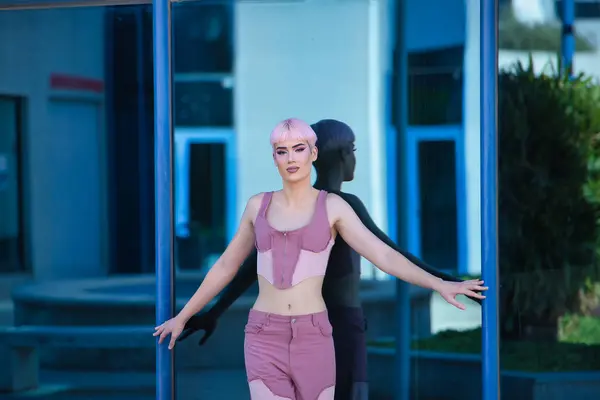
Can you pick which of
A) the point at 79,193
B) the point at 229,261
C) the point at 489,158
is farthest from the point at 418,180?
the point at 79,193

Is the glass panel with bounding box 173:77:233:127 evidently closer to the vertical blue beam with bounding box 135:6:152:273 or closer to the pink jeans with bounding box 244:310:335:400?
the vertical blue beam with bounding box 135:6:152:273

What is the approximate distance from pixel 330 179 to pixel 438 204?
46 centimetres

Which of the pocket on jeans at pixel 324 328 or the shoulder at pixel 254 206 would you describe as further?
the shoulder at pixel 254 206

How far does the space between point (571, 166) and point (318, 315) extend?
145 centimetres

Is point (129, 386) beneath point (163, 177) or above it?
beneath

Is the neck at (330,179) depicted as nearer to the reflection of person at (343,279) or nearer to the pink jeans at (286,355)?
the reflection of person at (343,279)

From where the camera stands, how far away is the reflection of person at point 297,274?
339cm

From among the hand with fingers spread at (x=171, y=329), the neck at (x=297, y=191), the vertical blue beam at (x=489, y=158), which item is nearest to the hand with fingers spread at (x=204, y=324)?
the hand with fingers spread at (x=171, y=329)

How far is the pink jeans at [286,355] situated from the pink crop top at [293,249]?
0.14 m

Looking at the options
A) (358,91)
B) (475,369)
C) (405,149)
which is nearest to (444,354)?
(475,369)

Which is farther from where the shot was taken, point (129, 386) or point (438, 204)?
point (129, 386)

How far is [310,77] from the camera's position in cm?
429

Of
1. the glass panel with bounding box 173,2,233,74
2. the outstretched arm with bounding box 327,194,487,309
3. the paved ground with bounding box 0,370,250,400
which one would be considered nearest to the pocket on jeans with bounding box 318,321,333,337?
the outstretched arm with bounding box 327,194,487,309

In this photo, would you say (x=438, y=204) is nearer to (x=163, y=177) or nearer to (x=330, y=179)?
(x=330, y=179)
